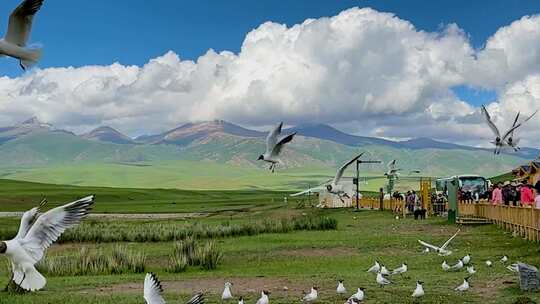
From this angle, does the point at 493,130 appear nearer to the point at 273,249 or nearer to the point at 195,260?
the point at 273,249

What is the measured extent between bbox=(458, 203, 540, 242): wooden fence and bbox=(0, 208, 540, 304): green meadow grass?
20.3 inches

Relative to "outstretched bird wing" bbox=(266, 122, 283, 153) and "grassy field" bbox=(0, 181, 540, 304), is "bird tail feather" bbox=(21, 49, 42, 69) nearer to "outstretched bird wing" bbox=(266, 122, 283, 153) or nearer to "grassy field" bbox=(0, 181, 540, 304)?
"grassy field" bbox=(0, 181, 540, 304)

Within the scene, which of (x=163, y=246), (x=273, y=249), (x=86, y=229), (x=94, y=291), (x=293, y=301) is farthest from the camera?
(x=86, y=229)

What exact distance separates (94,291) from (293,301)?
5.30m

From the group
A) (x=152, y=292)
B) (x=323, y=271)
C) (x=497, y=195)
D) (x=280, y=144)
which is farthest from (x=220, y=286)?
(x=497, y=195)

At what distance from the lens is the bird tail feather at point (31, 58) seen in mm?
9990

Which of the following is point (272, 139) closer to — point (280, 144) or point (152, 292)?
point (280, 144)

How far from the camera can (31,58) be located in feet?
33.3

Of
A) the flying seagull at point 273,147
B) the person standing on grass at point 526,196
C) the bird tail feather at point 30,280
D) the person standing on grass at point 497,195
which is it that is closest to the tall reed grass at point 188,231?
the person standing on grass at point 497,195

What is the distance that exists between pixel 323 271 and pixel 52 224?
9.18 metres

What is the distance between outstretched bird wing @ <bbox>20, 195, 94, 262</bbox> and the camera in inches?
Answer: 556

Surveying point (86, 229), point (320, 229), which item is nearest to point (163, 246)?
point (86, 229)

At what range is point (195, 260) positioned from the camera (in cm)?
2361

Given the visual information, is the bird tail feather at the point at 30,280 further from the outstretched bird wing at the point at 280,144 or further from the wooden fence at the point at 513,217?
the wooden fence at the point at 513,217
